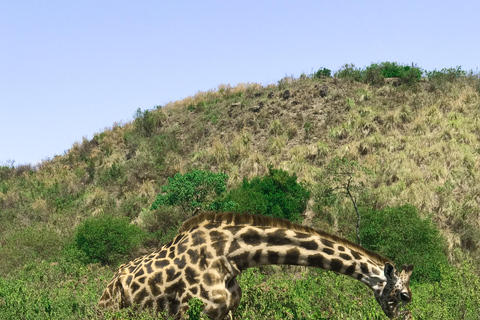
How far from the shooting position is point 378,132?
3553 centimetres

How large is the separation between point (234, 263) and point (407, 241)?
53.7ft

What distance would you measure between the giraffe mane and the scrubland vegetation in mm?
3032

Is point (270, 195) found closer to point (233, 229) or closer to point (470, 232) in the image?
point (470, 232)

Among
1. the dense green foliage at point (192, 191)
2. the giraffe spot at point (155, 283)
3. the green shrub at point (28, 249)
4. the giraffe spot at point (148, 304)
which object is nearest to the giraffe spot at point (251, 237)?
the giraffe spot at point (155, 283)

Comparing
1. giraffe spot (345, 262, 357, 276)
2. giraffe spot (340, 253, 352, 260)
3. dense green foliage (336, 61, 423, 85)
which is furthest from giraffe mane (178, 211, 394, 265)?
dense green foliage (336, 61, 423, 85)

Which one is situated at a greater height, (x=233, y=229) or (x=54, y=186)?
(x=233, y=229)

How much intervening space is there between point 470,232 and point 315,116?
1687 cm

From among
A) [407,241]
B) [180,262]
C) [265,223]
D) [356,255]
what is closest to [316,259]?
[356,255]

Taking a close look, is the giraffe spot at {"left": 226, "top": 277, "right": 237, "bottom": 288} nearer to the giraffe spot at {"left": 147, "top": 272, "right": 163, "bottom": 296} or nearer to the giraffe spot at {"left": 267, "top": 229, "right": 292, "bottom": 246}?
the giraffe spot at {"left": 267, "top": 229, "right": 292, "bottom": 246}

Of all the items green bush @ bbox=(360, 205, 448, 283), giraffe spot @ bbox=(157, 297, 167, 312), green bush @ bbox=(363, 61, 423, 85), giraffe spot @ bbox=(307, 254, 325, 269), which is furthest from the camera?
green bush @ bbox=(363, 61, 423, 85)

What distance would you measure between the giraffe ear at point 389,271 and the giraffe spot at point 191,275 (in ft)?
8.82

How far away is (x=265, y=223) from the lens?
7.57 metres

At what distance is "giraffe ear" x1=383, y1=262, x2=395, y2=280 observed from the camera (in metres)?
6.72

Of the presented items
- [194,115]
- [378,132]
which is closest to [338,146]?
[378,132]
